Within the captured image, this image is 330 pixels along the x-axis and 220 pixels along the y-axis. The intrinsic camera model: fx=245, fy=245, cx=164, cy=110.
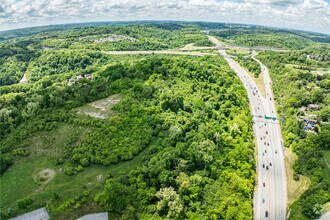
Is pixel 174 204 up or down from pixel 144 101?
down

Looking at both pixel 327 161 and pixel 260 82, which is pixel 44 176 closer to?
pixel 327 161

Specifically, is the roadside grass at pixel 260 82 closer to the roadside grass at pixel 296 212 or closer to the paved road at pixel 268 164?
the paved road at pixel 268 164

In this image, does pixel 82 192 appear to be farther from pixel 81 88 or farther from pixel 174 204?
pixel 81 88

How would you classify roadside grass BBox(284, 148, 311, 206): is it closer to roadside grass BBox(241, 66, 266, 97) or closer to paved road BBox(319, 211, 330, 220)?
paved road BBox(319, 211, 330, 220)

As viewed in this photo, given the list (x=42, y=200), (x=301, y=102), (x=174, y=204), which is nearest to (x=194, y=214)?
(x=174, y=204)

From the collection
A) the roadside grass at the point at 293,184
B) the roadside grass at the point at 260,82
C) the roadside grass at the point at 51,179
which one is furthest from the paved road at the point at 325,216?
the roadside grass at the point at 260,82

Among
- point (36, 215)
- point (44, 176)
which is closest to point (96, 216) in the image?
point (36, 215)

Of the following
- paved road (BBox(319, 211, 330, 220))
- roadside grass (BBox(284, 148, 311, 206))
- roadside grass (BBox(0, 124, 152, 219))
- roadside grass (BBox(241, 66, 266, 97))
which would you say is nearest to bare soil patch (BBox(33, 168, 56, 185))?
roadside grass (BBox(0, 124, 152, 219))

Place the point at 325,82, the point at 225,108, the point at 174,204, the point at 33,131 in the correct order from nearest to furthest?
the point at 174,204 < the point at 33,131 < the point at 225,108 < the point at 325,82
